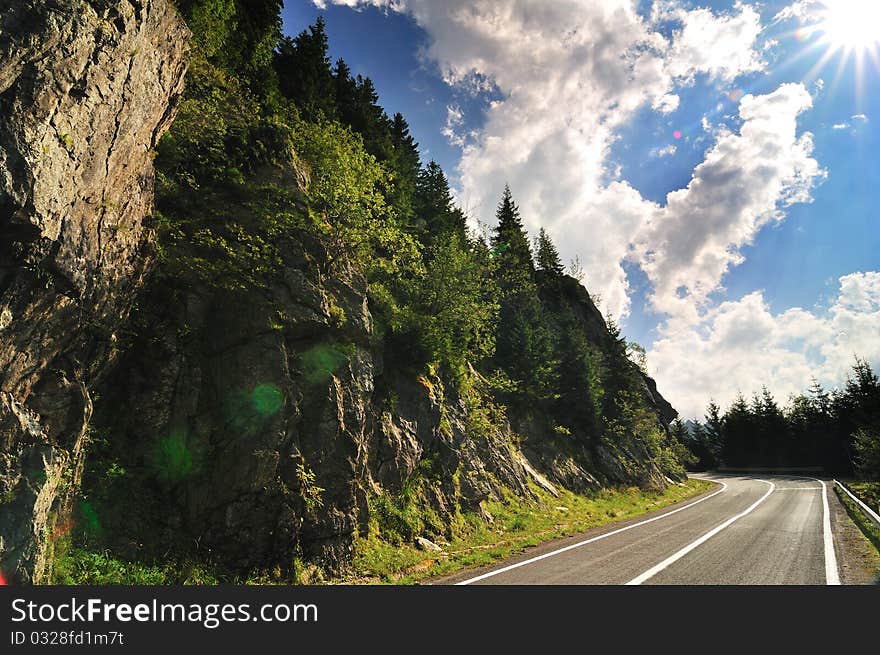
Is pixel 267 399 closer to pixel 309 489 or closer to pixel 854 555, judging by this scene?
pixel 309 489

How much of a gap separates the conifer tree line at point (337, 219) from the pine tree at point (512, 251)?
50 cm

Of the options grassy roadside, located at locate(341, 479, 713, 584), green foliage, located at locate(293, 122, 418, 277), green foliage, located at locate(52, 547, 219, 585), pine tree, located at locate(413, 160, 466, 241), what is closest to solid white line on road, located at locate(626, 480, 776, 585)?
grassy roadside, located at locate(341, 479, 713, 584)

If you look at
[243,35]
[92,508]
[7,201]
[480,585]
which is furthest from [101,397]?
[243,35]

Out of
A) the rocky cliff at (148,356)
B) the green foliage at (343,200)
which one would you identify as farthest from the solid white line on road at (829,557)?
the green foliage at (343,200)

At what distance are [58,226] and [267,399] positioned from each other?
5.43 meters

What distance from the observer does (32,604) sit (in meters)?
5.23

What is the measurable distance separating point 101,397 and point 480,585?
9.49m

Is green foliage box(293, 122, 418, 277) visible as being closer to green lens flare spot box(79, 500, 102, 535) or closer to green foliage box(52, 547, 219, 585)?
green lens flare spot box(79, 500, 102, 535)

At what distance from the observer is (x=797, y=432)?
221 ft

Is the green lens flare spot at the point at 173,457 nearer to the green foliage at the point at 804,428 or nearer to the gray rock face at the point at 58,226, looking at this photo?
the gray rock face at the point at 58,226

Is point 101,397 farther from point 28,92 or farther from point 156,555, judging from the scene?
point 28,92

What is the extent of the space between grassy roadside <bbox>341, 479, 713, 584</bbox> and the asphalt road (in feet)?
3.94

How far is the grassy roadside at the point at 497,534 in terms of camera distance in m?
10.3

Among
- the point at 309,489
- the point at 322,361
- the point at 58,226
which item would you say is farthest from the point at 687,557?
the point at 58,226
